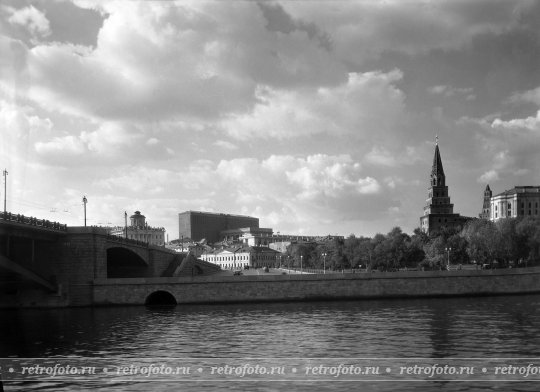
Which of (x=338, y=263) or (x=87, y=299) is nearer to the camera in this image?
(x=87, y=299)

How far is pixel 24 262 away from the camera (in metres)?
64.3

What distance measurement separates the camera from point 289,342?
36.8 m

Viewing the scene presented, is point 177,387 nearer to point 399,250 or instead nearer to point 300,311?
point 300,311

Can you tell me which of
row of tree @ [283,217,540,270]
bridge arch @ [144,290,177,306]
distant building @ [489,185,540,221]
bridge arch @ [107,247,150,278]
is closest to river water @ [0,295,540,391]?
bridge arch @ [144,290,177,306]

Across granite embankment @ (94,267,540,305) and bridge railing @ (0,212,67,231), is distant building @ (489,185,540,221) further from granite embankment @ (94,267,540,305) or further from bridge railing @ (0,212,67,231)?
bridge railing @ (0,212,67,231)

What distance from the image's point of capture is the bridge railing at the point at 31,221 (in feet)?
171

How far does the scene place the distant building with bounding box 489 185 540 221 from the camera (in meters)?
186

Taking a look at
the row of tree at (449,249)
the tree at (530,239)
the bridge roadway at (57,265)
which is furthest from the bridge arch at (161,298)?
the tree at (530,239)

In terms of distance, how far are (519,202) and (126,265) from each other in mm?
132009

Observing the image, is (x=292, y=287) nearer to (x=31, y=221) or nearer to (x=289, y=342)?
(x=31, y=221)

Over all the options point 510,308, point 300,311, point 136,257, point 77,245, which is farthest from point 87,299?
point 510,308

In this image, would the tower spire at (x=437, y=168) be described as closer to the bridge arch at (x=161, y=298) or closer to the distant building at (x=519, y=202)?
the distant building at (x=519, y=202)

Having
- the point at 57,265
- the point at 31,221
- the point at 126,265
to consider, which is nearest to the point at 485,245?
the point at 126,265

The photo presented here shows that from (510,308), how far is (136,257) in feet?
151
